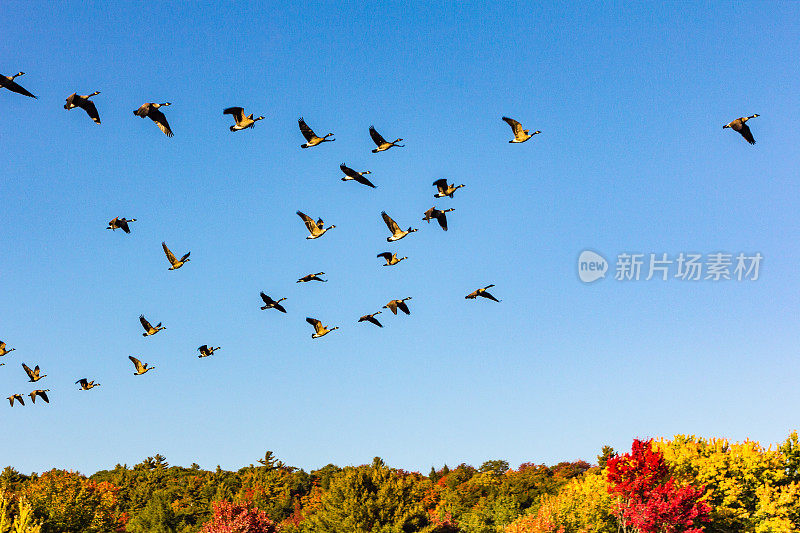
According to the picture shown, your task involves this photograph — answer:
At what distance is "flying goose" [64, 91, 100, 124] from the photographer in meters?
19.7

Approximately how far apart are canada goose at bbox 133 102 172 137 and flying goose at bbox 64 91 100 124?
44.5 inches

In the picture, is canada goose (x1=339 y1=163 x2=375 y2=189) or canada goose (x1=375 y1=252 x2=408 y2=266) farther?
canada goose (x1=375 y1=252 x2=408 y2=266)

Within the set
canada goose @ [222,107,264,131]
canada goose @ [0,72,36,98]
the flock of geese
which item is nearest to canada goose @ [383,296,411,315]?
the flock of geese

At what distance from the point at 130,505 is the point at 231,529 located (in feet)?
177

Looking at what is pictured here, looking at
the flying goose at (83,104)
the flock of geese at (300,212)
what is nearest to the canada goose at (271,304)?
the flock of geese at (300,212)

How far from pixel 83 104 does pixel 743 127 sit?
20.3m

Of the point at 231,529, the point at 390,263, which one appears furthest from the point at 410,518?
the point at 390,263

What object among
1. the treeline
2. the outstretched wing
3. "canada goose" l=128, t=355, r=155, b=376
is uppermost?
the outstretched wing

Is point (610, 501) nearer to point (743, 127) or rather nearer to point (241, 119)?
point (743, 127)

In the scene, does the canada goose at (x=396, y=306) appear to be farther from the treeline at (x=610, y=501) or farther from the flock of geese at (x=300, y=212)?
the treeline at (x=610, y=501)

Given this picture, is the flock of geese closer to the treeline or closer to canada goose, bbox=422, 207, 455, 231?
canada goose, bbox=422, 207, 455, 231

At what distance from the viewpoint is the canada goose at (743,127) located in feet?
70.6

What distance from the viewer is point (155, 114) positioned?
2053 cm

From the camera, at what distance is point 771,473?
152 ft
